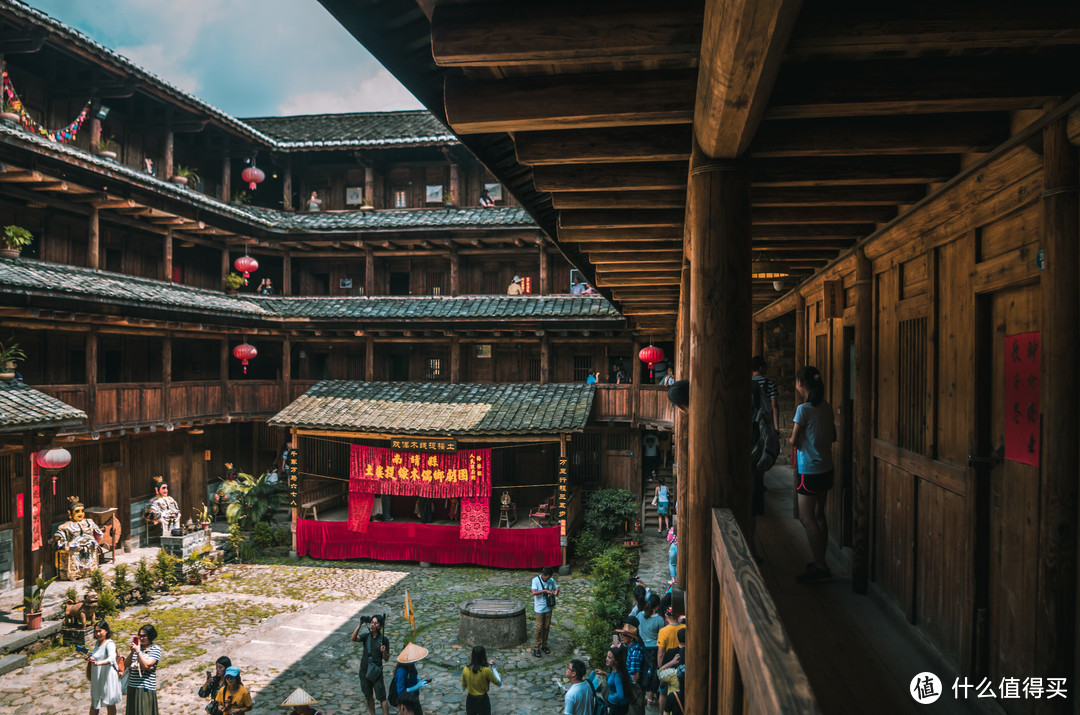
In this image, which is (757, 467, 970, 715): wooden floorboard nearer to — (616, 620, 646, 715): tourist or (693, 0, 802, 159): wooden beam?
(693, 0, 802, 159): wooden beam

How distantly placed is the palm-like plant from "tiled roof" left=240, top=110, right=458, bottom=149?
1247 centimetres

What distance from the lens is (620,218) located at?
5.71 m

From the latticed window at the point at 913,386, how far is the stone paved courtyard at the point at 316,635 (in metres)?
6.31

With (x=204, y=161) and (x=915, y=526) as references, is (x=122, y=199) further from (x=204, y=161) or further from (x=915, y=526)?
(x=915, y=526)

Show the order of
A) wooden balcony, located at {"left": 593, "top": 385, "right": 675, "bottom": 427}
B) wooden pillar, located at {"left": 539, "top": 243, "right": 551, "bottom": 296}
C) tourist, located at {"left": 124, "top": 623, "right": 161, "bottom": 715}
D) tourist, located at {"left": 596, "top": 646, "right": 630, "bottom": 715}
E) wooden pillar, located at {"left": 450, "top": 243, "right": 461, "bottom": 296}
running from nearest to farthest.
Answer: tourist, located at {"left": 596, "top": 646, "right": 630, "bottom": 715} → tourist, located at {"left": 124, "top": 623, "right": 161, "bottom": 715} → wooden balcony, located at {"left": 593, "top": 385, "right": 675, "bottom": 427} → wooden pillar, located at {"left": 539, "top": 243, "right": 551, "bottom": 296} → wooden pillar, located at {"left": 450, "top": 243, "right": 461, "bottom": 296}

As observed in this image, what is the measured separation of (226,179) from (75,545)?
1307 centimetres

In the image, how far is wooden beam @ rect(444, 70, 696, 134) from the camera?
316 cm

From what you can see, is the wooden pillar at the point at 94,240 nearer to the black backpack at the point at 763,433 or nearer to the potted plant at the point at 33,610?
the potted plant at the point at 33,610

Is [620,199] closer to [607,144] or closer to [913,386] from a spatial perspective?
[607,144]

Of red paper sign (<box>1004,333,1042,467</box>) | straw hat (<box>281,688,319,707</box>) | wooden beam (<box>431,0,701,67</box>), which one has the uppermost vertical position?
wooden beam (<box>431,0,701,67</box>)

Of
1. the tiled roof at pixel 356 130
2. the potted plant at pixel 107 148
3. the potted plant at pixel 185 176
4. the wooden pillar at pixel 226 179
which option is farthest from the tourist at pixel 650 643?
the wooden pillar at pixel 226 179

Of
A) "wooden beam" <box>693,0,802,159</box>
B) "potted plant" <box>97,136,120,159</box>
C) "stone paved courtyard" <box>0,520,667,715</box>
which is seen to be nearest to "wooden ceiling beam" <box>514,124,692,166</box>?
"wooden beam" <box>693,0,802,159</box>

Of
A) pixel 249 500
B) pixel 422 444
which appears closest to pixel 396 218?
pixel 422 444

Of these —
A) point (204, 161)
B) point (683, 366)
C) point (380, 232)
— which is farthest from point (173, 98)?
point (683, 366)
